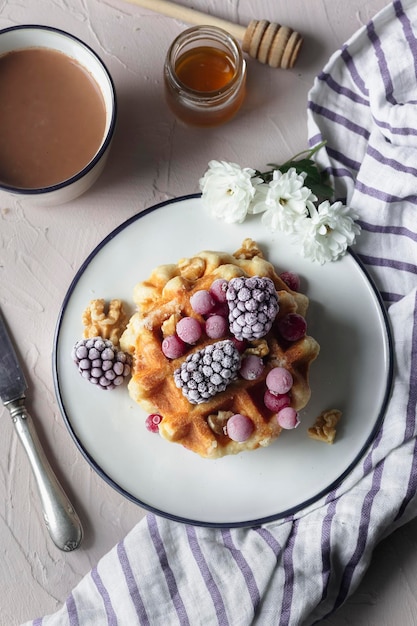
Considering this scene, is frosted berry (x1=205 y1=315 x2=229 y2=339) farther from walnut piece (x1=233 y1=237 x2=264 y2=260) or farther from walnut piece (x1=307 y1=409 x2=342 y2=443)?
walnut piece (x1=307 y1=409 x2=342 y2=443)

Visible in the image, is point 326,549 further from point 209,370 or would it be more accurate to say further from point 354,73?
point 354,73

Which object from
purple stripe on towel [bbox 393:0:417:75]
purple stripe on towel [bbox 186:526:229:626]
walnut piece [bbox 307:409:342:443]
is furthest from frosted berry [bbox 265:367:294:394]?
purple stripe on towel [bbox 393:0:417:75]

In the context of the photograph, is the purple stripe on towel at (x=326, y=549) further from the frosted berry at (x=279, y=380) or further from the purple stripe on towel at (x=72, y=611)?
the purple stripe on towel at (x=72, y=611)

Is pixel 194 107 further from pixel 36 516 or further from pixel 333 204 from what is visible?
pixel 36 516

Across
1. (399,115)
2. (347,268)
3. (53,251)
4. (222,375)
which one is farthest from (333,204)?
(53,251)

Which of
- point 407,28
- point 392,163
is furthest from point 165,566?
point 407,28

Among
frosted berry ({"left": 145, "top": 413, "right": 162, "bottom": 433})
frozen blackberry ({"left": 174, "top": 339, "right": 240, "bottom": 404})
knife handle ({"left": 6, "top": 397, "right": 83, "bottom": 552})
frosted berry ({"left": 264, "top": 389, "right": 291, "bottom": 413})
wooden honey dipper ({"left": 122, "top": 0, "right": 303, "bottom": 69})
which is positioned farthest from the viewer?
wooden honey dipper ({"left": 122, "top": 0, "right": 303, "bottom": 69})
